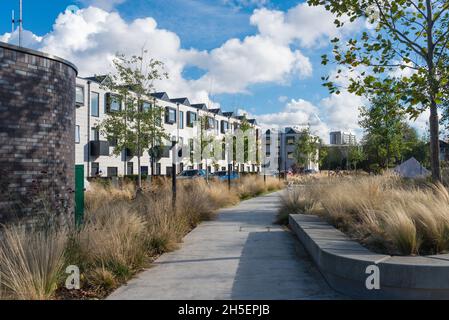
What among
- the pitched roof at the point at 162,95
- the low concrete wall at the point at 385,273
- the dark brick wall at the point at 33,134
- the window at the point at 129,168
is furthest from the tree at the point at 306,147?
the low concrete wall at the point at 385,273

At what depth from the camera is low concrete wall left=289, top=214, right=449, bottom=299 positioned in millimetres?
4766

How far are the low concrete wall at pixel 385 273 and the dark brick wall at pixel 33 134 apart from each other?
4.78m

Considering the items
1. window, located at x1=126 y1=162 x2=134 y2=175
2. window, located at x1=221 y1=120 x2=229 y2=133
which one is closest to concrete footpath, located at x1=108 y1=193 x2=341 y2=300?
window, located at x1=126 y1=162 x2=134 y2=175

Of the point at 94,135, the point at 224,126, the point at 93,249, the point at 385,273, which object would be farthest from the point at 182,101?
the point at 385,273

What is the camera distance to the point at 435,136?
36.8 feet

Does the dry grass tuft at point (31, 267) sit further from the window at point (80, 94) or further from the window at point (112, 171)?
the window at point (112, 171)

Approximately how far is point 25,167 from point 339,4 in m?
7.70

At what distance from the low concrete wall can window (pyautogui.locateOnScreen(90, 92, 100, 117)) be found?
31021 mm

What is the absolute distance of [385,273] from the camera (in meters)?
4.95

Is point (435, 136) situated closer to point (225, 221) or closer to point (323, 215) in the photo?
point (323, 215)

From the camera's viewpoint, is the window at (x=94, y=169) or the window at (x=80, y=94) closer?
the window at (x=80, y=94)

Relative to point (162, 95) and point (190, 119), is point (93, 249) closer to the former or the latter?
point (162, 95)

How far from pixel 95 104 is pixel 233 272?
101 feet

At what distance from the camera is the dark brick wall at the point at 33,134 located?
24.0 ft
